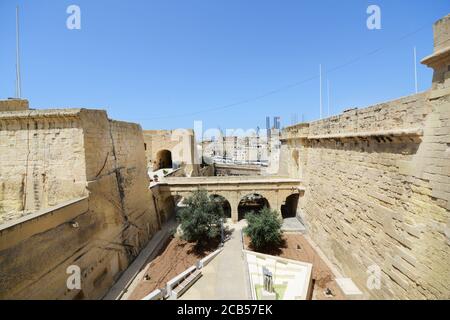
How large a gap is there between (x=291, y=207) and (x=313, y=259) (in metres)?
6.04

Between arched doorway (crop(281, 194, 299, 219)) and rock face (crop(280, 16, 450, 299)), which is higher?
rock face (crop(280, 16, 450, 299))

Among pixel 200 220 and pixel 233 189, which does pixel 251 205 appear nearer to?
pixel 233 189

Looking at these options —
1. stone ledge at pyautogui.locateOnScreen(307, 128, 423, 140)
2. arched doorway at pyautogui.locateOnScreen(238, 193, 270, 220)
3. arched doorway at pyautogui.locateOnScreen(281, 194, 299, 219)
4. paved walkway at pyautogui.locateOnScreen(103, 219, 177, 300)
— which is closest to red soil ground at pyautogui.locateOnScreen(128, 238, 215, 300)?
paved walkway at pyautogui.locateOnScreen(103, 219, 177, 300)

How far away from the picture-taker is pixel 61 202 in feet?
23.1

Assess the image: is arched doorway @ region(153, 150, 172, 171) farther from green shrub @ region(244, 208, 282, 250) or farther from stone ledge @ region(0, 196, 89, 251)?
stone ledge @ region(0, 196, 89, 251)

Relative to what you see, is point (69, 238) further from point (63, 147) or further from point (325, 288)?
point (325, 288)

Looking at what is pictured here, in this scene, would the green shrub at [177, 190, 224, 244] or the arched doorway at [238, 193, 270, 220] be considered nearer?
the green shrub at [177, 190, 224, 244]

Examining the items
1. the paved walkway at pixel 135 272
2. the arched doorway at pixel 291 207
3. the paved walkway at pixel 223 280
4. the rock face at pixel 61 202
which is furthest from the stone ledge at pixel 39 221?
the arched doorway at pixel 291 207

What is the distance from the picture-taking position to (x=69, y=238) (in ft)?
20.3

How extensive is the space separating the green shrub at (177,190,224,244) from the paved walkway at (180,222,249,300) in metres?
1.21

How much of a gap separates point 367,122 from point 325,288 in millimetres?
5798

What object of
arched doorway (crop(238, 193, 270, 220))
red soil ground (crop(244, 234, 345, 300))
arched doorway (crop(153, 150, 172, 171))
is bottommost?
red soil ground (crop(244, 234, 345, 300))

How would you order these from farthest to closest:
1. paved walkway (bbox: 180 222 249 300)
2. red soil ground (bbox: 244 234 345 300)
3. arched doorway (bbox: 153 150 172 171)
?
arched doorway (bbox: 153 150 172 171)
red soil ground (bbox: 244 234 345 300)
paved walkway (bbox: 180 222 249 300)

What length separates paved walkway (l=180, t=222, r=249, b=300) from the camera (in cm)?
656
